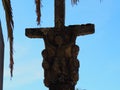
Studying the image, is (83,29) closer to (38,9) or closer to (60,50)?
(60,50)

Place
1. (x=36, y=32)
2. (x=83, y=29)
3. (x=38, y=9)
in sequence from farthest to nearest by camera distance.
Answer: (x=38, y=9), (x=36, y=32), (x=83, y=29)

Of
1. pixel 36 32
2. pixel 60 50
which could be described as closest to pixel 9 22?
pixel 36 32

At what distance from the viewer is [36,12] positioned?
40.5ft

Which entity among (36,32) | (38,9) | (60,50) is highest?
(38,9)

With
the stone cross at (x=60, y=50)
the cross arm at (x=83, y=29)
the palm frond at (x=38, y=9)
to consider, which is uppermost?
the palm frond at (x=38, y=9)

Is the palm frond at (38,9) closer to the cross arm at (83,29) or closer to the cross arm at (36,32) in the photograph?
the cross arm at (36,32)

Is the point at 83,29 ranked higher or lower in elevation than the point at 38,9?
lower

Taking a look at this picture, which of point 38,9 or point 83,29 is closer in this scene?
point 83,29

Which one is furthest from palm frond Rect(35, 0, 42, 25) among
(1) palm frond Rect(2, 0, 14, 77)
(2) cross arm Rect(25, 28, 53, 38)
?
(1) palm frond Rect(2, 0, 14, 77)

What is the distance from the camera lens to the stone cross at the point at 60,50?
1145cm

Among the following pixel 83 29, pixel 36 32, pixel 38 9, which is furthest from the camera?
pixel 38 9

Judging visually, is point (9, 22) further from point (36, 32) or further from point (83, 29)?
point (83, 29)

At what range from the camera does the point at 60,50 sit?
11812 millimetres

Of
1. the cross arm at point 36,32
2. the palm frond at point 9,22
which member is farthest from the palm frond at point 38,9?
the palm frond at point 9,22
